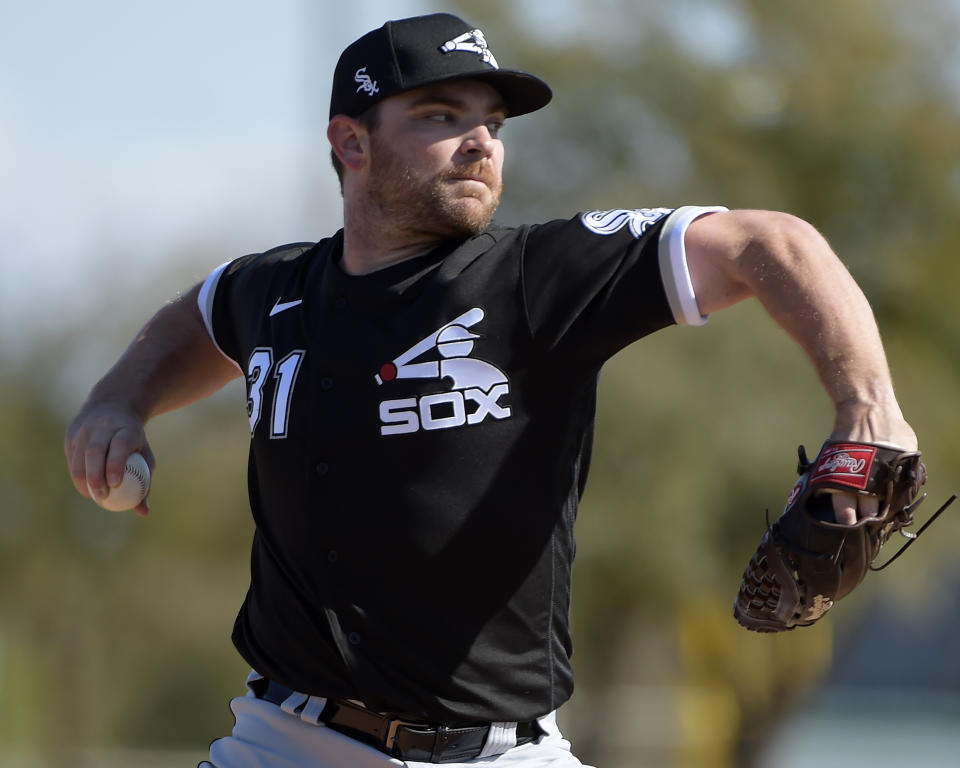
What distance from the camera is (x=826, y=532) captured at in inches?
116

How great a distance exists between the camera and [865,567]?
9.94ft

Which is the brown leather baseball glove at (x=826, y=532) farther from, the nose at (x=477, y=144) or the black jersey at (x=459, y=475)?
the nose at (x=477, y=144)

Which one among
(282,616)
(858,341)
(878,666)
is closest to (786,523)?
(858,341)

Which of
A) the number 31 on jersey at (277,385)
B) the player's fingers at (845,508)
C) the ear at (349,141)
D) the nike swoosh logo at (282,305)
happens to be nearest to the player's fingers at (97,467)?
the number 31 on jersey at (277,385)

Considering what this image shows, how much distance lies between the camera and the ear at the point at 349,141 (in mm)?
4105

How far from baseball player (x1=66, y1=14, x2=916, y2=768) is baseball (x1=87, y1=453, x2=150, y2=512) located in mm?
405

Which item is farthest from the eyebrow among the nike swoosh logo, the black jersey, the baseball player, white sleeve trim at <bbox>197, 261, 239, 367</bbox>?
white sleeve trim at <bbox>197, 261, 239, 367</bbox>

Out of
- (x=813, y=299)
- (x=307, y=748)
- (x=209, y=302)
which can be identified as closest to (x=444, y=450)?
(x=307, y=748)

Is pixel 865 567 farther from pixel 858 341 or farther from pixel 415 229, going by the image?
pixel 415 229

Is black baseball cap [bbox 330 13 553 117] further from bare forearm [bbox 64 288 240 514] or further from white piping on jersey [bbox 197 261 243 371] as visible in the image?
bare forearm [bbox 64 288 240 514]

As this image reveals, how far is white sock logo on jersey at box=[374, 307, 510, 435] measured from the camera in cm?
355

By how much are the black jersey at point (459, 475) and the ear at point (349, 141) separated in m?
0.57

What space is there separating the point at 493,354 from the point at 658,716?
76.9ft

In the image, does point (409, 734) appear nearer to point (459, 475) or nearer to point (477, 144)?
point (459, 475)
